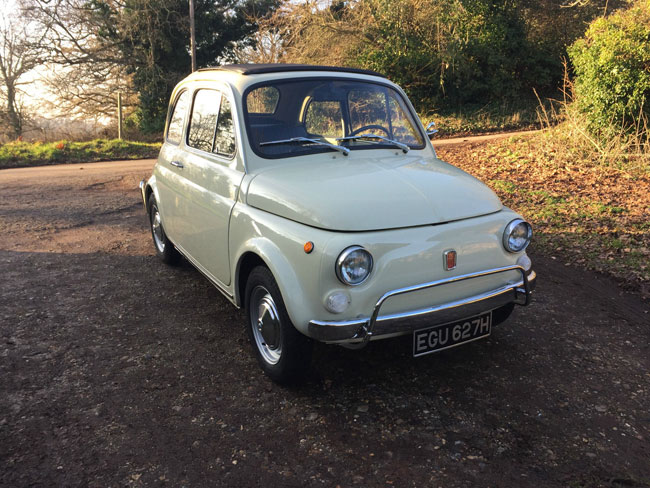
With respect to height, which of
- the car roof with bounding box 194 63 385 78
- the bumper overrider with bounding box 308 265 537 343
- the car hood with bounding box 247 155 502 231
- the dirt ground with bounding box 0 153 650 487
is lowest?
the dirt ground with bounding box 0 153 650 487

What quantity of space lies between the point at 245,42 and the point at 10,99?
12.2 m

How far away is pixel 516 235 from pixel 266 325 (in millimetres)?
1659

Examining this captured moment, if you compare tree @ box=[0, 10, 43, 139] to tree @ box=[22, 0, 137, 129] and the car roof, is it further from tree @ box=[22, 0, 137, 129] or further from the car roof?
the car roof

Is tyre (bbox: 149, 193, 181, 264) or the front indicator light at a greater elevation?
the front indicator light

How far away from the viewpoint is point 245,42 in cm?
2884

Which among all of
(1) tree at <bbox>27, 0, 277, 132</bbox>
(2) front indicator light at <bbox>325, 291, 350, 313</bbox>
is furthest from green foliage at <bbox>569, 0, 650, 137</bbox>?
(1) tree at <bbox>27, 0, 277, 132</bbox>

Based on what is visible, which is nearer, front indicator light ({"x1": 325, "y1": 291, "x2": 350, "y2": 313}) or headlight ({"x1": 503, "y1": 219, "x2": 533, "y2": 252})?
front indicator light ({"x1": 325, "y1": 291, "x2": 350, "y2": 313})

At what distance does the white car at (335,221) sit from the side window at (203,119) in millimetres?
16

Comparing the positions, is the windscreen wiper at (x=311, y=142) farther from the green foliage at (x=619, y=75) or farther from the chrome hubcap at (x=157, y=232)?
the green foliage at (x=619, y=75)

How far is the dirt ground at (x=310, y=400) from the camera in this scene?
258 centimetres

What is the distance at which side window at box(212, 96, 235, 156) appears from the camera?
149 inches

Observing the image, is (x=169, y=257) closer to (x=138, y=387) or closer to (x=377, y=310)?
(x=138, y=387)

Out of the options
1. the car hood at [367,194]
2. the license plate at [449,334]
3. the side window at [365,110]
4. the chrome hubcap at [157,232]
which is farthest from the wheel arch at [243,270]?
the chrome hubcap at [157,232]

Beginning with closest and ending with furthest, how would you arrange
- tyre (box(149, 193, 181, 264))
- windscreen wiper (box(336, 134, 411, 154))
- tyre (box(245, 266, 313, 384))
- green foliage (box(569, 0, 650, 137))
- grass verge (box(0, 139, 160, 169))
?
tyre (box(245, 266, 313, 384)), windscreen wiper (box(336, 134, 411, 154)), tyre (box(149, 193, 181, 264)), green foliage (box(569, 0, 650, 137)), grass verge (box(0, 139, 160, 169))
